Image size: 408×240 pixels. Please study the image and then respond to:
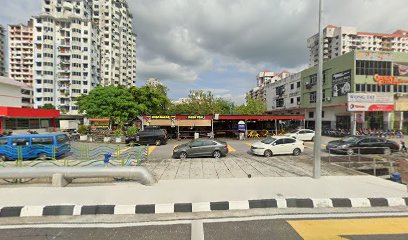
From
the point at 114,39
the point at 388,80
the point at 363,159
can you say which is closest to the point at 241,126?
the point at 363,159

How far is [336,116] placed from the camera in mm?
33656

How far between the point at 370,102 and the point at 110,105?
38.0 meters

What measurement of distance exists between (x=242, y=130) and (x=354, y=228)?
20.8 metres

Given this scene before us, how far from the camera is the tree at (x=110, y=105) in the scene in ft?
96.1

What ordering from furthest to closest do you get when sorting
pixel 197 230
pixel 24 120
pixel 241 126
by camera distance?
pixel 24 120, pixel 241 126, pixel 197 230

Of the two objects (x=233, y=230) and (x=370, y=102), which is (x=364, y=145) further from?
(x=370, y=102)

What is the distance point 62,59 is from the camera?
6325 centimetres

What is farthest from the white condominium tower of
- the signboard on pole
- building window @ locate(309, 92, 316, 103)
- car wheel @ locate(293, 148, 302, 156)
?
the signboard on pole

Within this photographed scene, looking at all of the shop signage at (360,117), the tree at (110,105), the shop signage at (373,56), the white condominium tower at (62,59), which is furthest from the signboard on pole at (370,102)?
the white condominium tower at (62,59)

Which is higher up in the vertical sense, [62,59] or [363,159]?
[62,59]

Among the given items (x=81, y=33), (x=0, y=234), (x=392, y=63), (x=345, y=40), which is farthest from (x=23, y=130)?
(x=345, y=40)

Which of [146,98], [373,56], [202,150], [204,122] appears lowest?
[202,150]

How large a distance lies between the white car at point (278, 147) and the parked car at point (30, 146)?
13334 millimetres

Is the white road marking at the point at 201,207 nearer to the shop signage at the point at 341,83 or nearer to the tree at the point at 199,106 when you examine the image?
the shop signage at the point at 341,83
